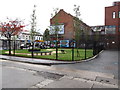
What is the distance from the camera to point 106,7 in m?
38.2

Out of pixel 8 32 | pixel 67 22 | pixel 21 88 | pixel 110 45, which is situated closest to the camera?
pixel 21 88

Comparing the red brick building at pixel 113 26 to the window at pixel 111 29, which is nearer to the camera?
the red brick building at pixel 113 26

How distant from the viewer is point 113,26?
1441 inches

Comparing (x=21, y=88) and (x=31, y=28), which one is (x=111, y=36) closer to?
(x=31, y=28)

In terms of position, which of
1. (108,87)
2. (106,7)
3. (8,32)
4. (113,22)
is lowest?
(108,87)

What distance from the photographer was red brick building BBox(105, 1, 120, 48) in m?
35.7

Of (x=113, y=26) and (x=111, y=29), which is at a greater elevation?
(x=113, y=26)

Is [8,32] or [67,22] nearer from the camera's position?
[8,32]

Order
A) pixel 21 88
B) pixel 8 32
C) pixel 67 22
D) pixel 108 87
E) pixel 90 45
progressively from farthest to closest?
pixel 67 22 < pixel 90 45 < pixel 8 32 < pixel 108 87 < pixel 21 88

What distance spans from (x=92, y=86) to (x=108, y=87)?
2.22 ft

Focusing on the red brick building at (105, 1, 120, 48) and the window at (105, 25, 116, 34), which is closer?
the red brick building at (105, 1, 120, 48)

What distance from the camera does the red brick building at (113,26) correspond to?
35697 mm

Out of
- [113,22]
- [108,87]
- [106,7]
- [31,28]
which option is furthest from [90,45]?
[108,87]

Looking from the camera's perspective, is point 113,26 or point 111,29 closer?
point 113,26
